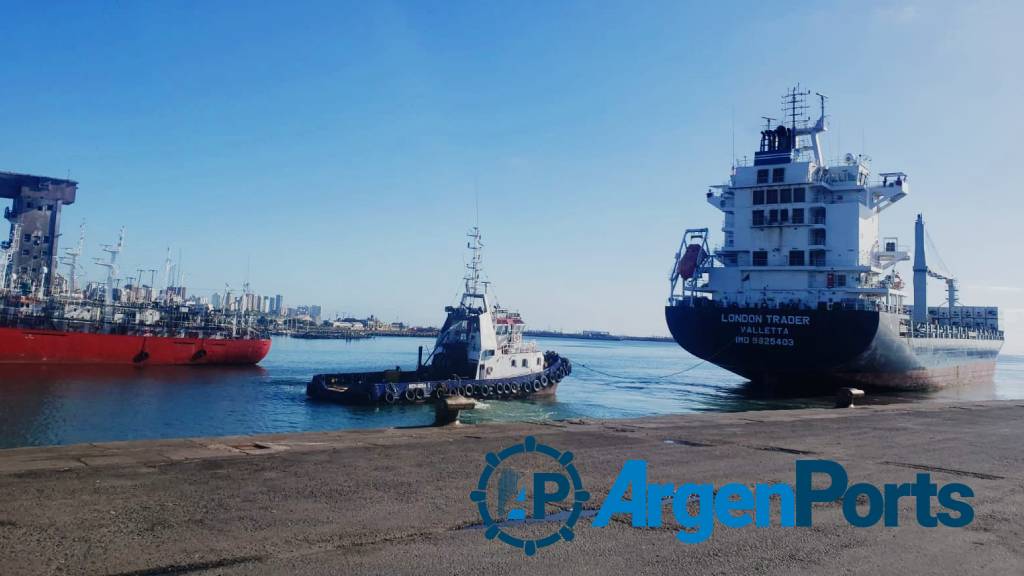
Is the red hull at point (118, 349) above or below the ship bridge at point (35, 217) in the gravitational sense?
below

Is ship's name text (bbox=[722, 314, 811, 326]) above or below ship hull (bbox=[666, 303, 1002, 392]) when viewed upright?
above

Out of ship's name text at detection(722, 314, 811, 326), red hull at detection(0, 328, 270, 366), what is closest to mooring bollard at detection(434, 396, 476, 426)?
ship's name text at detection(722, 314, 811, 326)

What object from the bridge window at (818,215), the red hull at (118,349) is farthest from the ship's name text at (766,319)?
the red hull at (118,349)

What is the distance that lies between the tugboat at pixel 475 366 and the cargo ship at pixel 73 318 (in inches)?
930

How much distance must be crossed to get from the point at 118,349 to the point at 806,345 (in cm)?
4629

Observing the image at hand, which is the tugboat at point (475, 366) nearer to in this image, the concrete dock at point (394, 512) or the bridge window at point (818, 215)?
the bridge window at point (818, 215)

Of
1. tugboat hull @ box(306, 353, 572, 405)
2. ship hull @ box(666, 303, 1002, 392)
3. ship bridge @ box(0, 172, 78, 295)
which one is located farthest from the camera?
ship bridge @ box(0, 172, 78, 295)

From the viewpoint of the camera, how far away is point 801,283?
1362 inches

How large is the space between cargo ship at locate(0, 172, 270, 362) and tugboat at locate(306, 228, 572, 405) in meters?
23.6

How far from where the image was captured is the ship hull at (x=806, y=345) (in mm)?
30938

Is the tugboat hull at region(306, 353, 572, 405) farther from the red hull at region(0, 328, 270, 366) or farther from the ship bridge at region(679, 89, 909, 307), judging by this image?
the red hull at region(0, 328, 270, 366)

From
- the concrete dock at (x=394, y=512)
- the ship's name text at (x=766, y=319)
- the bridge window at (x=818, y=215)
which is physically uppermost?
the bridge window at (x=818, y=215)

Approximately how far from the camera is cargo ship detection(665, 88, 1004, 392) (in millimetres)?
31703

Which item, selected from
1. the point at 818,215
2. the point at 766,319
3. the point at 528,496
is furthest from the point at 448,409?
the point at 818,215
